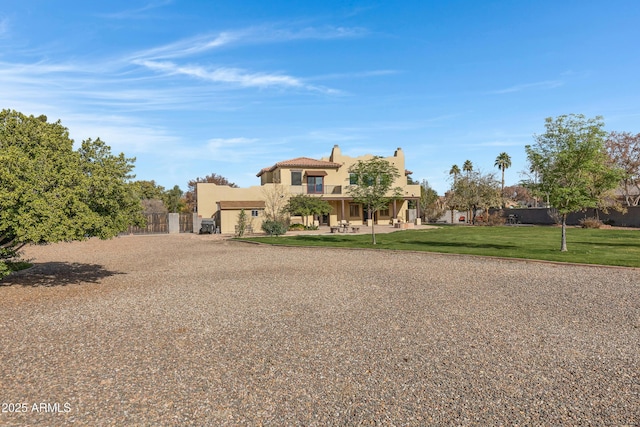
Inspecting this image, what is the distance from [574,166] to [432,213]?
118 ft

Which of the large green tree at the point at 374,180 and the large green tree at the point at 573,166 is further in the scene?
the large green tree at the point at 374,180

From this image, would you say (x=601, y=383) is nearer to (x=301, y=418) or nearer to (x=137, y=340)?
(x=301, y=418)

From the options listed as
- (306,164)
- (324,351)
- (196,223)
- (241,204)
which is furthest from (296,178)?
(324,351)

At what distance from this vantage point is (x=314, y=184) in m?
40.2

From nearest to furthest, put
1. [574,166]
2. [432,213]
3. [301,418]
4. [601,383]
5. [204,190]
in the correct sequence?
[301,418], [601,383], [574,166], [204,190], [432,213]

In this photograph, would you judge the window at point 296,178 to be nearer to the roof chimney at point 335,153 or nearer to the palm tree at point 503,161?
the roof chimney at point 335,153

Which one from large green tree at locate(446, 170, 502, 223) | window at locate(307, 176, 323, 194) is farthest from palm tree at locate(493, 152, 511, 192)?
window at locate(307, 176, 323, 194)

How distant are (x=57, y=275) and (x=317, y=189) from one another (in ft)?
96.1

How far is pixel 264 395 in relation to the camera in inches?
177

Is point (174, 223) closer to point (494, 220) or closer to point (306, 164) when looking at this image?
point (306, 164)

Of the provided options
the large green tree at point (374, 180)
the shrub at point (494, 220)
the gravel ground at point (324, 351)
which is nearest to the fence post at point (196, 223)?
the large green tree at point (374, 180)

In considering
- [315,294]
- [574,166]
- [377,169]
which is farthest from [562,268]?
[377,169]

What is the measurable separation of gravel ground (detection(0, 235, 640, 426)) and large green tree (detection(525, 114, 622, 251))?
18.4 feet

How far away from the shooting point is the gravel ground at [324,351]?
416 centimetres
